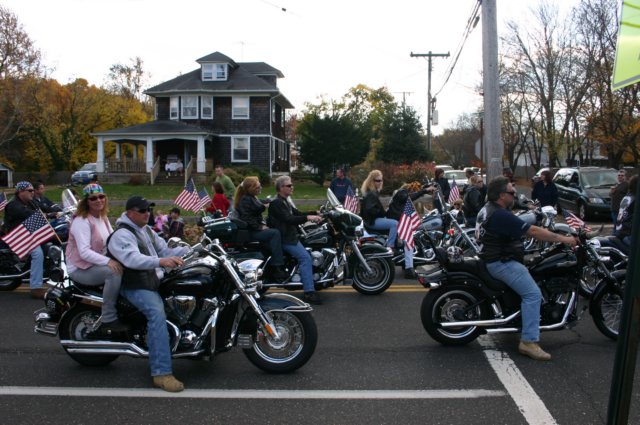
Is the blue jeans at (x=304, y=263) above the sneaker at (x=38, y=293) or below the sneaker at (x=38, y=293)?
above

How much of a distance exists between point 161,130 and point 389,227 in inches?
1348

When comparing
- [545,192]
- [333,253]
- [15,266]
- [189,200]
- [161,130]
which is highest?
[161,130]

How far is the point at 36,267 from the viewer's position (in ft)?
A: 28.9

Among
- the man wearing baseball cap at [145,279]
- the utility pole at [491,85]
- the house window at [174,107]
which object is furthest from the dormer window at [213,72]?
the man wearing baseball cap at [145,279]

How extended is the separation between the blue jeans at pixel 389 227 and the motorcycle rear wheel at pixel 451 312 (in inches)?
149

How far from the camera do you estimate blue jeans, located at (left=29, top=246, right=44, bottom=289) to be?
28.9 feet

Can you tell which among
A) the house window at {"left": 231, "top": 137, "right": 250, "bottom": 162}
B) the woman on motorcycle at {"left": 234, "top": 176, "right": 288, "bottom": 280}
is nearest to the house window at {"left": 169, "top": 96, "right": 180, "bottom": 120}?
the house window at {"left": 231, "top": 137, "right": 250, "bottom": 162}

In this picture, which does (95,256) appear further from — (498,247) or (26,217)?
(26,217)

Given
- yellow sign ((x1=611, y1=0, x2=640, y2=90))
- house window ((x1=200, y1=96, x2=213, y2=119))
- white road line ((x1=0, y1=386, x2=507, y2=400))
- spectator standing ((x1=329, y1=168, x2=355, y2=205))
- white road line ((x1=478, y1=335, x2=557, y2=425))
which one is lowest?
white road line ((x1=0, y1=386, x2=507, y2=400))

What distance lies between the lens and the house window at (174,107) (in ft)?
145

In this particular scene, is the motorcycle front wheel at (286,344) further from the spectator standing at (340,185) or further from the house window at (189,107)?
the house window at (189,107)

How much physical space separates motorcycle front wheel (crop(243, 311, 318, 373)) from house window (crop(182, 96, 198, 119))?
1594 inches

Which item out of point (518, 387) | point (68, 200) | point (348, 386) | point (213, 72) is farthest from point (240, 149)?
point (518, 387)

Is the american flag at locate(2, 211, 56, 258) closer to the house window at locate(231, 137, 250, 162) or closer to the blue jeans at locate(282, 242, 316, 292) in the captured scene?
the blue jeans at locate(282, 242, 316, 292)
